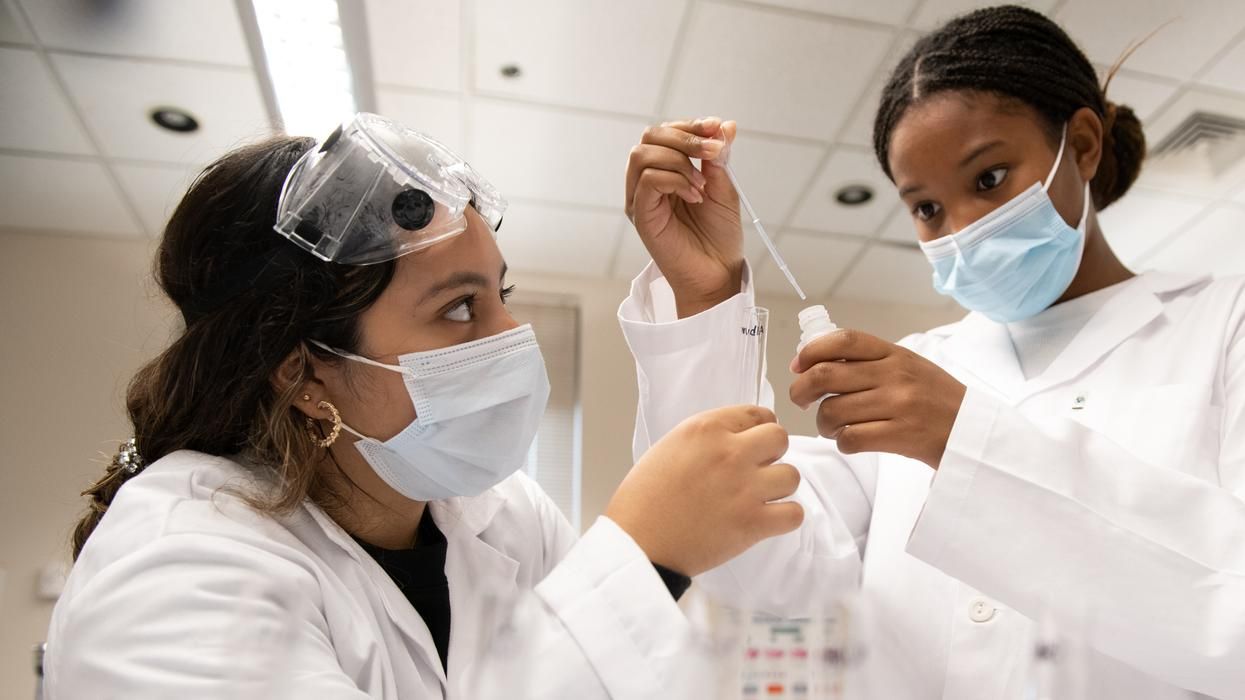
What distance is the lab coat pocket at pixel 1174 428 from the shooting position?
849 millimetres

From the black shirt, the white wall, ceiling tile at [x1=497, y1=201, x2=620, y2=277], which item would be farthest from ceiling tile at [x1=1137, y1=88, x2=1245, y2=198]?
the black shirt

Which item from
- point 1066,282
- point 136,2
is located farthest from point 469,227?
point 136,2

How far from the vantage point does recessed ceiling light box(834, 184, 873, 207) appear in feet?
10.7

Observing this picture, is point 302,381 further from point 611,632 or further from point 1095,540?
point 1095,540

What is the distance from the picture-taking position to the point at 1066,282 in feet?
3.81

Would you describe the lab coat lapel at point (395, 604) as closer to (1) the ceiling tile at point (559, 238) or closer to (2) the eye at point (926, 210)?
(2) the eye at point (926, 210)

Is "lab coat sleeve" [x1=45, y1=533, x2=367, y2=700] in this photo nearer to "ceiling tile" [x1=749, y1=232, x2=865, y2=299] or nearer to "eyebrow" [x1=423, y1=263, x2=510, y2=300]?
"eyebrow" [x1=423, y1=263, x2=510, y2=300]

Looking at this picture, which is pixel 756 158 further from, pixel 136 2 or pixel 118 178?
pixel 118 178

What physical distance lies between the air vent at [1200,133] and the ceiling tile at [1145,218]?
0.26 meters

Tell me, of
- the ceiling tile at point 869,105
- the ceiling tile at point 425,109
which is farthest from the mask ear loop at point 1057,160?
the ceiling tile at point 425,109

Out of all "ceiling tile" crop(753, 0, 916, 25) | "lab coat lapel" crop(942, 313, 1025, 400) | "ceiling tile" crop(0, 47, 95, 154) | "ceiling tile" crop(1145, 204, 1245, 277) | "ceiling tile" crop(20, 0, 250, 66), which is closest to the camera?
"lab coat lapel" crop(942, 313, 1025, 400)

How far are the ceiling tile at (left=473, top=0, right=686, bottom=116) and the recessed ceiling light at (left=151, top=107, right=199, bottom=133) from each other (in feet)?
3.24

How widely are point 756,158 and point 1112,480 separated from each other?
2.53 m

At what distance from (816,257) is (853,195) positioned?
381mm
